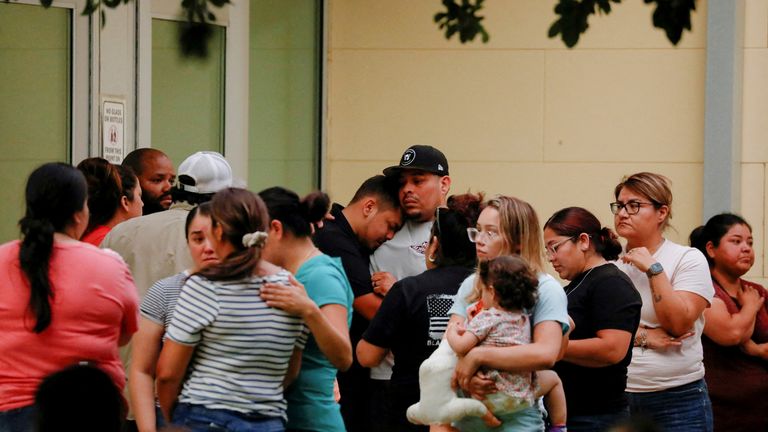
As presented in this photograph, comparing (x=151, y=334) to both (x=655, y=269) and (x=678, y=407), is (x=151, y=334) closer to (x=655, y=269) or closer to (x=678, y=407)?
(x=655, y=269)

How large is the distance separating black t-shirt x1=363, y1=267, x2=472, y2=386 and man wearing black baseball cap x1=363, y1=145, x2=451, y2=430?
0.86 m

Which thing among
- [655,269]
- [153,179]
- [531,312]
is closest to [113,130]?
[153,179]

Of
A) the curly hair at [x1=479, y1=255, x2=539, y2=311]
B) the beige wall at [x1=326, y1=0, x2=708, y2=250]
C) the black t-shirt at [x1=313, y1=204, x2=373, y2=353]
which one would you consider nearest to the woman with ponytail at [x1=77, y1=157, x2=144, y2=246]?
the black t-shirt at [x1=313, y1=204, x2=373, y2=353]

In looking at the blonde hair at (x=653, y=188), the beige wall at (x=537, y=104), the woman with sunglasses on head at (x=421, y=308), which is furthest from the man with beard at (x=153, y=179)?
the beige wall at (x=537, y=104)

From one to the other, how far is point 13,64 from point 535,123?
4.35m

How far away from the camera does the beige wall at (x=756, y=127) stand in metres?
10.8

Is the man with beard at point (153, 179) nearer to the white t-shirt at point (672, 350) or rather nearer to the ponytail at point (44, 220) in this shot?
the ponytail at point (44, 220)

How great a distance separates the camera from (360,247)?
712cm

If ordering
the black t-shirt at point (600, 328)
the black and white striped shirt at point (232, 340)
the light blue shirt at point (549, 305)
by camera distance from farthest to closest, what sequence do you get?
the black t-shirt at point (600, 328)
the light blue shirt at point (549, 305)
the black and white striped shirt at point (232, 340)

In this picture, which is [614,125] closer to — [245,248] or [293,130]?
[293,130]

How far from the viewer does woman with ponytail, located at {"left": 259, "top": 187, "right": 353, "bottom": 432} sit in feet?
16.6

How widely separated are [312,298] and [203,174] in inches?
53.4

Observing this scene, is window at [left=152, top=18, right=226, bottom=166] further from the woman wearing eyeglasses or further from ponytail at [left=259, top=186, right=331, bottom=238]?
ponytail at [left=259, top=186, right=331, bottom=238]

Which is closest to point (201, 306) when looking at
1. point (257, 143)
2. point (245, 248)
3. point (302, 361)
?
point (245, 248)
